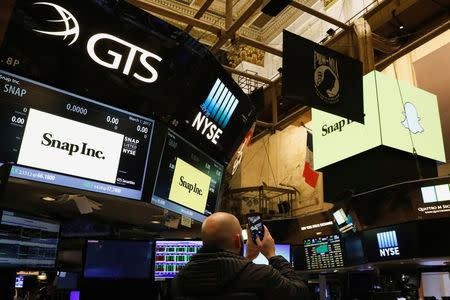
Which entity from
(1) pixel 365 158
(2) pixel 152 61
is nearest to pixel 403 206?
(1) pixel 365 158

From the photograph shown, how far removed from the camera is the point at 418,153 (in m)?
7.63

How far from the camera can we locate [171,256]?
14.0 feet

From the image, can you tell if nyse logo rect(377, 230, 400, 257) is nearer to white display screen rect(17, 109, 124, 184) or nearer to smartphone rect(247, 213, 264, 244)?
smartphone rect(247, 213, 264, 244)

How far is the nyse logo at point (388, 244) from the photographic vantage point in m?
6.76

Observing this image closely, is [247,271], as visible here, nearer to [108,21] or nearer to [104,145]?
[104,145]

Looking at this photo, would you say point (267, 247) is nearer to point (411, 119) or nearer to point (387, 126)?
point (387, 126)

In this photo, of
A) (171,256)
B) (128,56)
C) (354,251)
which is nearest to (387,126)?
(354,251)

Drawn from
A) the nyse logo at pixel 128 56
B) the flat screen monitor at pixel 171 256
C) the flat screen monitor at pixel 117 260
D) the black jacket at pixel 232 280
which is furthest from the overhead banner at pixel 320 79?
the black jacket at pixel 232 280

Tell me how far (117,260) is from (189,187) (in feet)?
3.28

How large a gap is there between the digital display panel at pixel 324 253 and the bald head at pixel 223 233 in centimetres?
576

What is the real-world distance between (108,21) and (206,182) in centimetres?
203

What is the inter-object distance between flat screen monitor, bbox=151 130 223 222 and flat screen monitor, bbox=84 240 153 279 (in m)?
0.57

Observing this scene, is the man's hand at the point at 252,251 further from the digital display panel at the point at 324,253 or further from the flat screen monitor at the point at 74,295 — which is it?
the digital display panel at the point at 324,253

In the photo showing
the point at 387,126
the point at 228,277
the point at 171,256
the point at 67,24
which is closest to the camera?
the point at 228,277
